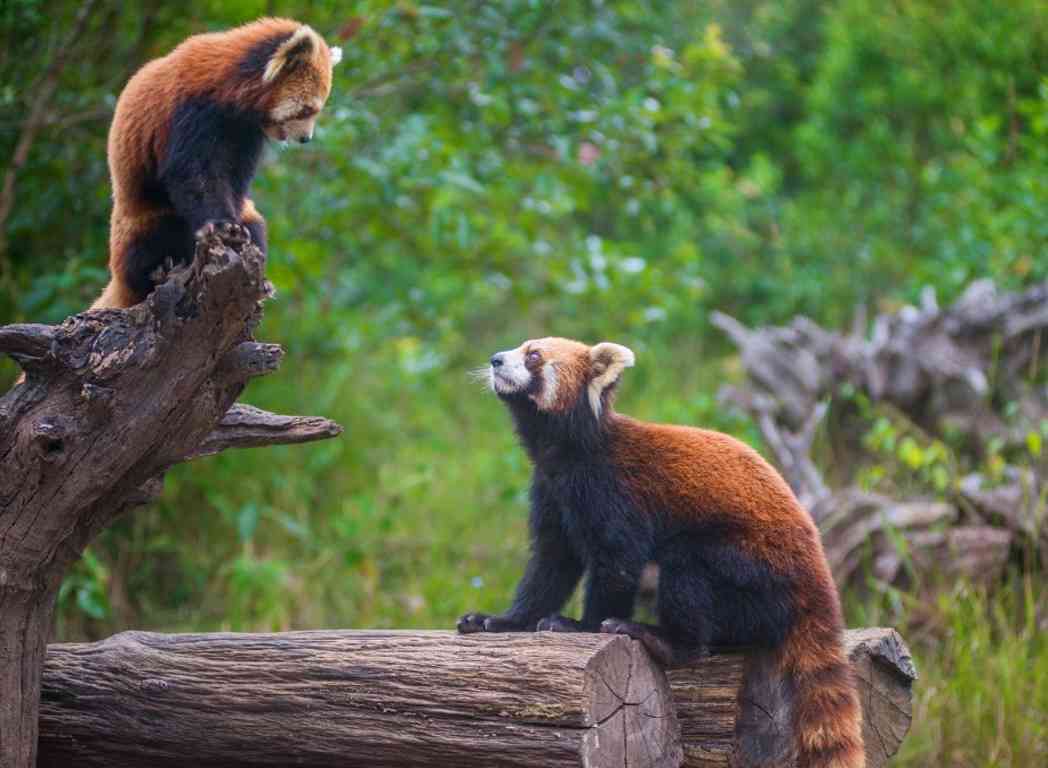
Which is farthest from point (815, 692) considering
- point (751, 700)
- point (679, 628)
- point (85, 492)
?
point (85, 492)

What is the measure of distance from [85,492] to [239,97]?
1.04 m

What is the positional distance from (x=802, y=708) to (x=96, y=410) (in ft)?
5.73

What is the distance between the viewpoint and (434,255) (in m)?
5.92

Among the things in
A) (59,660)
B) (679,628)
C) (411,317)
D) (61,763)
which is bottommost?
(411,317)

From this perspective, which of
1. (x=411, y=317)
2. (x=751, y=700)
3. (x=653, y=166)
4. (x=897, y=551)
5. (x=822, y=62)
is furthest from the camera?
(x=822, y=62)

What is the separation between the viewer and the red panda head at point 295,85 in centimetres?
300

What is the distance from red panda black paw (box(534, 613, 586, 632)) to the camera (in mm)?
3016

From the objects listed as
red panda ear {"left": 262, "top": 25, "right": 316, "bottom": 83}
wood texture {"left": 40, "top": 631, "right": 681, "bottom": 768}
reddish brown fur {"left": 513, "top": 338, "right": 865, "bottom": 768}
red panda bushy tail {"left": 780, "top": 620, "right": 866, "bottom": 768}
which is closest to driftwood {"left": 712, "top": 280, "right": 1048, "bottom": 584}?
reddish brown fur {"left": 513, "top": 338, "right": 865, "bottom": 768}

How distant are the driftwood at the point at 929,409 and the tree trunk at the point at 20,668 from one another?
2.96 metres

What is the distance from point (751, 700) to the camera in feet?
9.50

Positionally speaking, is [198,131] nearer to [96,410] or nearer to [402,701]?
[96,410]

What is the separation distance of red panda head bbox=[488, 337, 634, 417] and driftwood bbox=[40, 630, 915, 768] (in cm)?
75

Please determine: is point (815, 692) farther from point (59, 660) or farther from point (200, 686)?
point (59, 660)

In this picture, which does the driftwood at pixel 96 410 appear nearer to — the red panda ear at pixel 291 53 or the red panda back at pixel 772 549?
the red panda ear at pixel 291 53
